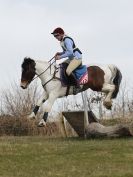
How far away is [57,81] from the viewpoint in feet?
41.4

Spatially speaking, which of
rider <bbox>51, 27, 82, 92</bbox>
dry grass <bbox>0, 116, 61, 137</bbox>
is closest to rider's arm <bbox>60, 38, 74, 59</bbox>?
rider <bbox>51, 27, 82, 92</bbox>

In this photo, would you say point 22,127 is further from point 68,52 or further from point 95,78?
point 68,52

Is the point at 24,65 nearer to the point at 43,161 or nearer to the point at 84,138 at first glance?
the point at 84,138

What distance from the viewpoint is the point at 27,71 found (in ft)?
41.8

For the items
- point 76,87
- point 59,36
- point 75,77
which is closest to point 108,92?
point 76,87

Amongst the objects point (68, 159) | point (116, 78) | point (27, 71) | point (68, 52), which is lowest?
point (68, 159)

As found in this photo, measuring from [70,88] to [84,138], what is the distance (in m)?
1.15

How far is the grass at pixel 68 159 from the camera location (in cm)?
823

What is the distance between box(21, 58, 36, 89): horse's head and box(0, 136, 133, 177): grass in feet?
6.57

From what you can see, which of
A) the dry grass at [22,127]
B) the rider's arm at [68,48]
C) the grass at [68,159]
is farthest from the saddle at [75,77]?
the dry grass at [22,127]

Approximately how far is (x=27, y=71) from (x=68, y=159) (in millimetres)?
3886

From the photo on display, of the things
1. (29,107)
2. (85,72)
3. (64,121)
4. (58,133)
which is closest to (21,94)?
(29,107)

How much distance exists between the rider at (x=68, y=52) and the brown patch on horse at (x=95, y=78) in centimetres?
31

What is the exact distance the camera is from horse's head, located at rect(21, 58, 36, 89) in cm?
1273
